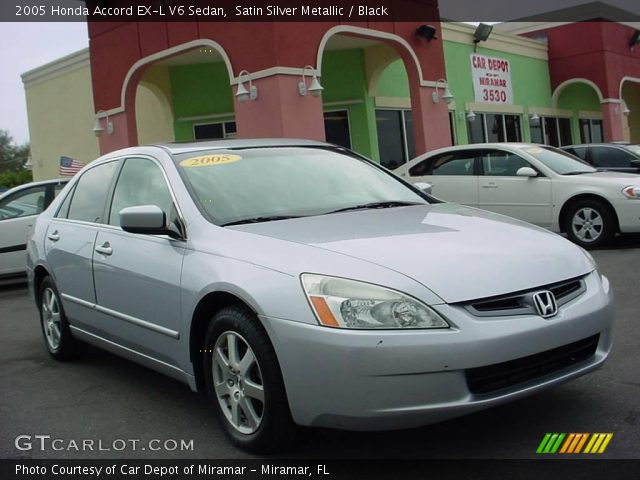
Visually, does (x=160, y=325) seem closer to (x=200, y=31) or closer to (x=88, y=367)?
(x=88, y=367)

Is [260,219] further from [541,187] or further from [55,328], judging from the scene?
[541,187]

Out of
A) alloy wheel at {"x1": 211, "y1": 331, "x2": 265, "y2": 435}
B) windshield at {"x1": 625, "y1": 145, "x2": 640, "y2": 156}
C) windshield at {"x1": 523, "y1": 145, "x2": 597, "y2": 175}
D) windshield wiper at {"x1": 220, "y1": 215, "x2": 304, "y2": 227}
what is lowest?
alloy wheel at {"x1": 211, "y1": 331, "x2": 265, "y2": 435}

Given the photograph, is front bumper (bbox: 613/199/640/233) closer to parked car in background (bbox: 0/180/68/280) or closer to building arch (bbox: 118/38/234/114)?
building arch (bbox: 118/38/234/114)

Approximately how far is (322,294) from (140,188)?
190 cm

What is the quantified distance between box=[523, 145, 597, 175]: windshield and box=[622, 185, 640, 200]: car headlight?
779 mm

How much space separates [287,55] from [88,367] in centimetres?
799

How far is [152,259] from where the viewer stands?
3.72m

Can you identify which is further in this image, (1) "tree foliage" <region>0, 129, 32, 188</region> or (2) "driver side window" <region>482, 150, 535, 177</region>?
(1) "tree foliage" <region>0, 129, 32, 188</region>

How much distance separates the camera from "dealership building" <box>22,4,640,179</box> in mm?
12141

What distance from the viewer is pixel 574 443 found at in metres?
3.05

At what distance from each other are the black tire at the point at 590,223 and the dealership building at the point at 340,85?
489 centimetres

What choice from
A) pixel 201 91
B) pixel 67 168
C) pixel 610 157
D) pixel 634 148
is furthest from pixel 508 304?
pixel 201 91

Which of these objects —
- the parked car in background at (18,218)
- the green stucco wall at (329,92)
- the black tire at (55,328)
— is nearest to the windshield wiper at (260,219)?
the black tire at (55,328)

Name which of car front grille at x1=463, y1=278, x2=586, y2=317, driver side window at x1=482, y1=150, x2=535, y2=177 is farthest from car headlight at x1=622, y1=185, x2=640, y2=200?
car front grille at x1=463, y1=278, x2=586, y2=317
